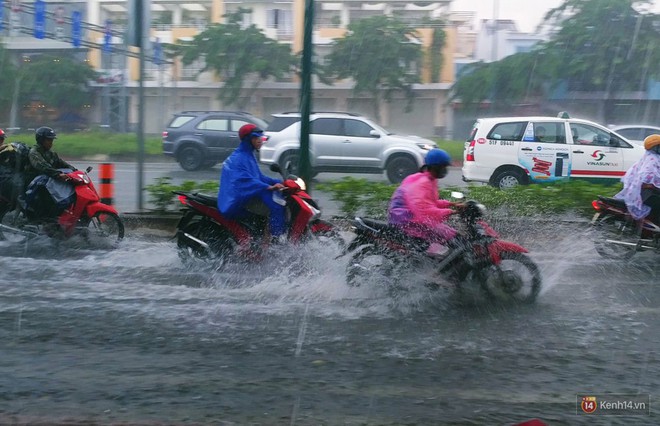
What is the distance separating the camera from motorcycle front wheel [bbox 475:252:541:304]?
6414 millimetres

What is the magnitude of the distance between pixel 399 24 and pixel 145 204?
46.1 feet

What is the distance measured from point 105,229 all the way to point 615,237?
598 cm

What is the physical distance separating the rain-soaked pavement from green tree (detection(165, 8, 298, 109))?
1575 cm

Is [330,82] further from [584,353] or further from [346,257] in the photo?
[584,353]

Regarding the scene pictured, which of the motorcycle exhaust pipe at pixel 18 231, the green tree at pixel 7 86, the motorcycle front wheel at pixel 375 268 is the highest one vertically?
the green tree at pixel 7 86

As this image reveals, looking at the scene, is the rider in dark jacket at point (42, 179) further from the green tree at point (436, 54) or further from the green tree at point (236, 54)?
the green tree at point (436, 54)

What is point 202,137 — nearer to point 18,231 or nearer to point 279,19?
point 279,19

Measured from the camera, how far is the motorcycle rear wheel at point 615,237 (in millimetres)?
8242

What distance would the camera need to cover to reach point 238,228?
25.1ft

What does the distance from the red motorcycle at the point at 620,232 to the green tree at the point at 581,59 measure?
16938 millimetres

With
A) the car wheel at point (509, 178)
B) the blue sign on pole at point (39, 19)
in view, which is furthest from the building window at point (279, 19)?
the car wheel at point (509, 178)

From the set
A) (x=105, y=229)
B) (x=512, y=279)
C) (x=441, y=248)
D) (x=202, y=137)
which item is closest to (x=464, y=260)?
(x=441, y=248)

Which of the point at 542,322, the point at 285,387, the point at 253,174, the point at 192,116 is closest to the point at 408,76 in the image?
the point at 192,116

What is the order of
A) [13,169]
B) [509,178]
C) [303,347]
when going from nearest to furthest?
[303,347] < [13,169] < [509,178]
